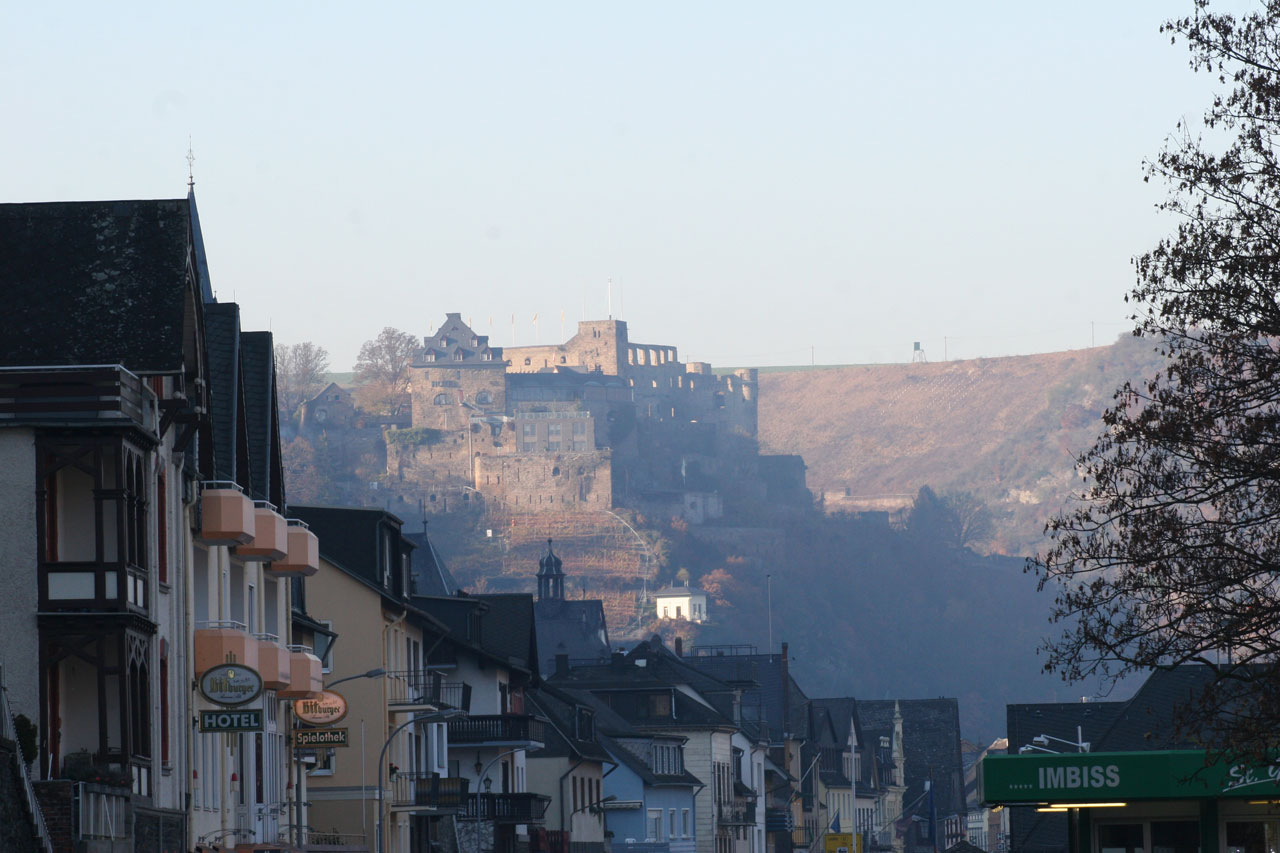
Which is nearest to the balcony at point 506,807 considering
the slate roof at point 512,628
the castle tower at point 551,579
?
the slate roof at point 512,628

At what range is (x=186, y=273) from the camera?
108 ft

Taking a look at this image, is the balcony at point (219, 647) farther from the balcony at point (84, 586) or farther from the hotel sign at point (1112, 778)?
the hotel sign at point (1112, 778)

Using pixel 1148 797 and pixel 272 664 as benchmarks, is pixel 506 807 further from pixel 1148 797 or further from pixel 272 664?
pixel 1148 797

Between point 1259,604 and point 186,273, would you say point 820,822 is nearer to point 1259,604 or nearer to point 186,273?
point 186,273

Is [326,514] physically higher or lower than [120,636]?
higher

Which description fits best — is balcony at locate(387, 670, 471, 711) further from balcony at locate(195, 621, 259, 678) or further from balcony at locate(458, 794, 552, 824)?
balcony at locate(195, 621, 259, 678)

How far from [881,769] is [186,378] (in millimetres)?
101181

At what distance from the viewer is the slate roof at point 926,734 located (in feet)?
451

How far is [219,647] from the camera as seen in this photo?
35781 millimetres

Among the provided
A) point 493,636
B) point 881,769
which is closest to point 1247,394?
point 493,636

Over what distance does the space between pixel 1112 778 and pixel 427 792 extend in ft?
116

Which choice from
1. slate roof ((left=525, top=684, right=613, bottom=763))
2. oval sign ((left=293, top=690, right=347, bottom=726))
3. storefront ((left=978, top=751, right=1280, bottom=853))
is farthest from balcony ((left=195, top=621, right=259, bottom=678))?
slate roof ((left=525, top=684, right=613, bottom=763))

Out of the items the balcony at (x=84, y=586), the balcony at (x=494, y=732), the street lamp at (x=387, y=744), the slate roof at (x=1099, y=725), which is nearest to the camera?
the balcony at (x=84, y=586)

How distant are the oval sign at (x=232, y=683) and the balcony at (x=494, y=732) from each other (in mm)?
31508
